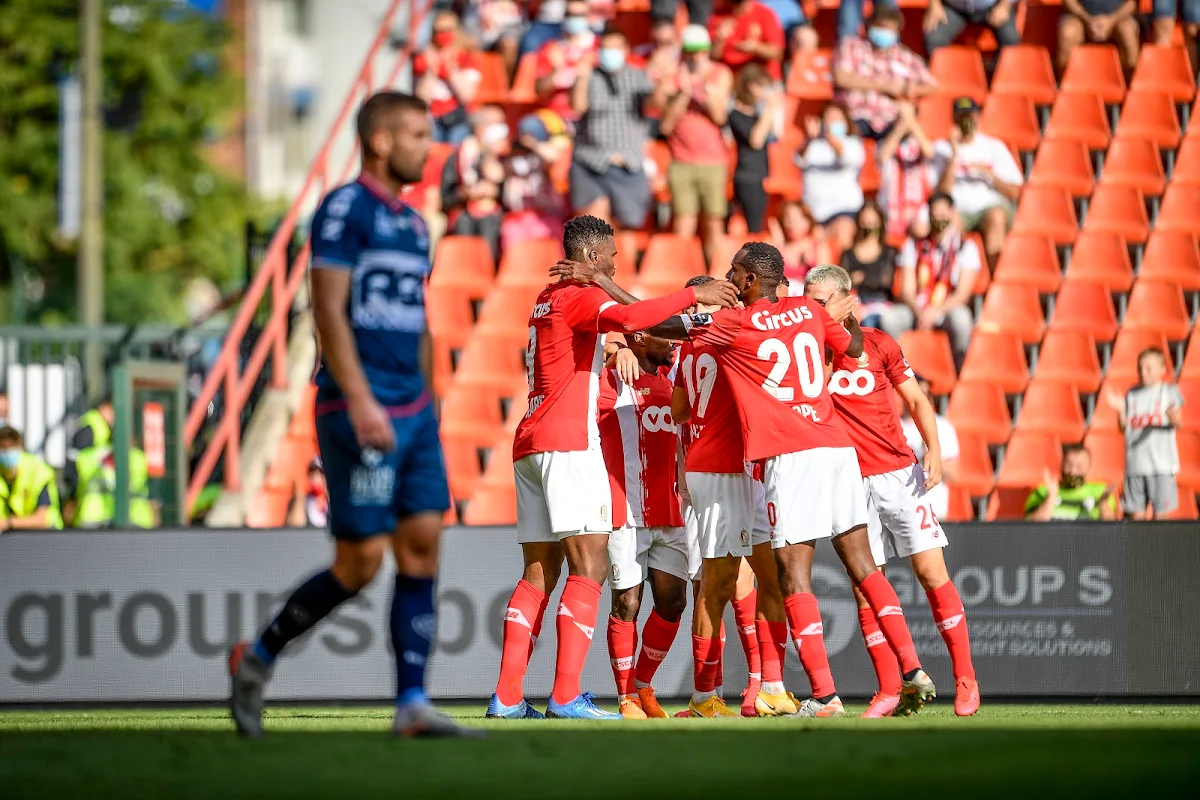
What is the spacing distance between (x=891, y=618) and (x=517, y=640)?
193 centimetres

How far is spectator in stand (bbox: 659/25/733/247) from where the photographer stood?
16.2 metres

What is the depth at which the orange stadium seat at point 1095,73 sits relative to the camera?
17328mm

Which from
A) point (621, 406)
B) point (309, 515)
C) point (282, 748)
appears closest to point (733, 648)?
point (621, 406)

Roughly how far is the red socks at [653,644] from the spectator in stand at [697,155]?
715 centimetres

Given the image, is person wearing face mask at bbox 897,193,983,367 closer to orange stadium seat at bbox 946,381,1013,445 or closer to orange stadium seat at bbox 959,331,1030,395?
orange stadium seat at bbox 959,331,1030,395

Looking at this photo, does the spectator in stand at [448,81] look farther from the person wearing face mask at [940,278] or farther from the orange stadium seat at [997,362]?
the orange stadium seat at [997,362]

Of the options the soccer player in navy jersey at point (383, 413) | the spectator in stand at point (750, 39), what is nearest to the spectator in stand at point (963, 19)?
the spectator in stand at point (750, 39)

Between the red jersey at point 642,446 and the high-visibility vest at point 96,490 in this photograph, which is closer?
the red jersey at point 642,446

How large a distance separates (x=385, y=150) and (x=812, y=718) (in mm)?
3479

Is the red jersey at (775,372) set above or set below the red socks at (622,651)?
above

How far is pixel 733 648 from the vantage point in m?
11.3

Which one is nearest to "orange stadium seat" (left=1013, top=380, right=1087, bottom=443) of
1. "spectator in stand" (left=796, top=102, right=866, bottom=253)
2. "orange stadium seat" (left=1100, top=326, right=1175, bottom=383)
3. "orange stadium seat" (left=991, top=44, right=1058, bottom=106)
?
"orange stadium seat" (left=1100, top=326, right=1175, bottom=383)

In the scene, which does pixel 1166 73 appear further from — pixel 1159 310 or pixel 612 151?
pixel 612 151

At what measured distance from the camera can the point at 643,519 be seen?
962 cm
